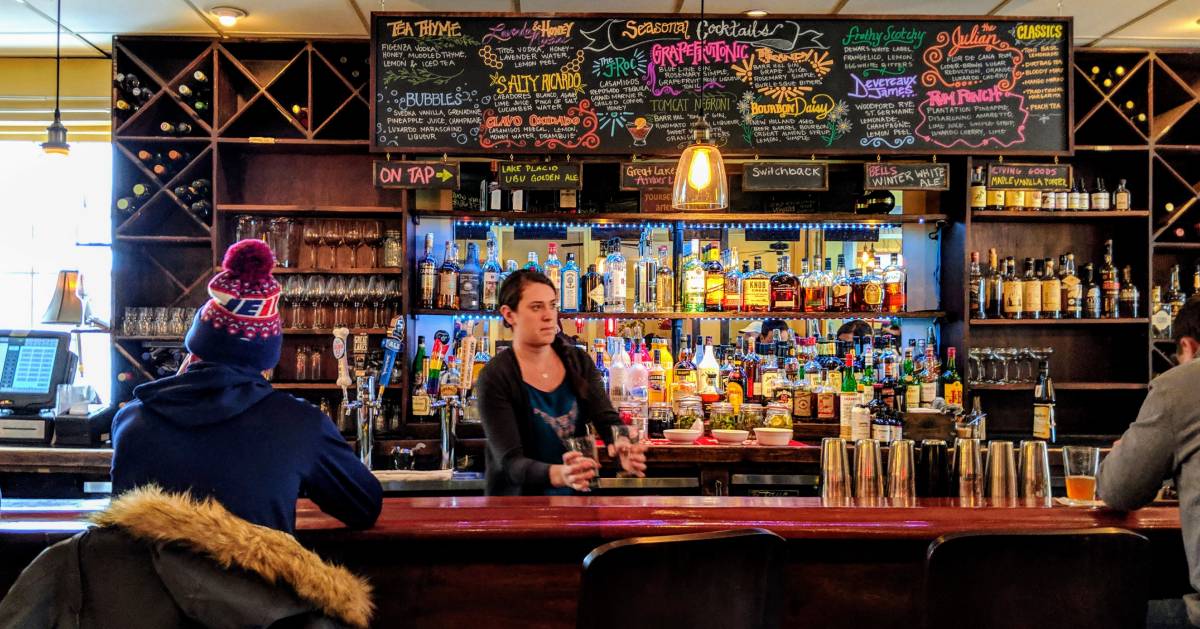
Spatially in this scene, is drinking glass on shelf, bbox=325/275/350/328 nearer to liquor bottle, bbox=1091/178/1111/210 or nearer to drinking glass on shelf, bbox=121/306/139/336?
drinking glass on shelf, bbox=121/306/139/336

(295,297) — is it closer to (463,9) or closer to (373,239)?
(373,239)

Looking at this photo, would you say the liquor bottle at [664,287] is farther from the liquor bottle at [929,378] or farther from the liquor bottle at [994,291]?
the liquor bottle at [994,291]

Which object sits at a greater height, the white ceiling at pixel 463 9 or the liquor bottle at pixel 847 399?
the white ceiling at pixel 463 9

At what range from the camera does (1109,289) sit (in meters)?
4.94

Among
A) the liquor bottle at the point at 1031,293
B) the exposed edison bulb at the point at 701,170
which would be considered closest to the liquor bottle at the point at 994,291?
the liquor bottle at the point at 1031,293

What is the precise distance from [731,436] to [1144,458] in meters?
2.25

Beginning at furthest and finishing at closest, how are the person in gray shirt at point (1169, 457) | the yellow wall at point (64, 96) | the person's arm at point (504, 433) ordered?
1. the yellow wall at point (64, 96)
2. the person's arm at point (504, 433)
3. the person in gray shirt at point (1169, 457)

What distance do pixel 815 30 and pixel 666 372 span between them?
1.95 metres

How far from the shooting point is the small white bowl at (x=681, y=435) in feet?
13.4

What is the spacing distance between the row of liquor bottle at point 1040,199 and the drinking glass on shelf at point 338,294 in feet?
11.3

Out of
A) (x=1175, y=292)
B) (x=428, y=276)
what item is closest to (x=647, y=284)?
(x=428, y=276)

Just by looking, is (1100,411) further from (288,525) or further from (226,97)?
(226,97)

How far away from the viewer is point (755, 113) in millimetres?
4574

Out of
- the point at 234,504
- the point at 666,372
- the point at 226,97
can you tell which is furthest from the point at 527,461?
the point at 226,97
